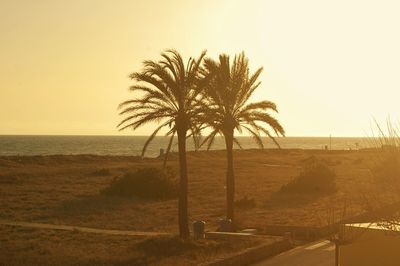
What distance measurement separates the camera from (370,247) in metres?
14.6

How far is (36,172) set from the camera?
58750mm

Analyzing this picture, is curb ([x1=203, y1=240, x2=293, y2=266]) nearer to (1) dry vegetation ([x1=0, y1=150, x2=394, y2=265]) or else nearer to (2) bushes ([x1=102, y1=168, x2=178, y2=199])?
(1) dry vegetation ([x1=0, y1=150, x2=394, y2=265])

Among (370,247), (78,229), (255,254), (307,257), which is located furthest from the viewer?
(78,229)

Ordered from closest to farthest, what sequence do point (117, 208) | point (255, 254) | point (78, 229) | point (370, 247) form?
point (370, 247), point (255, 254), point (78, 229), point (117, 208)

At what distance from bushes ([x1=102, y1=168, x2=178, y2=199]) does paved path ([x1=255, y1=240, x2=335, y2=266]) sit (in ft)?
69.7

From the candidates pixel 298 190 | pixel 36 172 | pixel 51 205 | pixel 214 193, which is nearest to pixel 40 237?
pixel 51 205

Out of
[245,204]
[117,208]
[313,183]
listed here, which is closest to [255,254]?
[117,208]

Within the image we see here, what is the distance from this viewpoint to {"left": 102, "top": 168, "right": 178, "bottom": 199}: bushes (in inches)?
1745

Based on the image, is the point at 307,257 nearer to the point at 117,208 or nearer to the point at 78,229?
the point at 78,229

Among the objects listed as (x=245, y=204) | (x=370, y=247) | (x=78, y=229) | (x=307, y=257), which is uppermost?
(x=370, y=247)

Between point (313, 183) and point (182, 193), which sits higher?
point (182, 193)

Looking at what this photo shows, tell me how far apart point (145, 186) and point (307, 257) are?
2433cm

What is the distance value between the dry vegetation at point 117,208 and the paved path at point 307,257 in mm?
1767

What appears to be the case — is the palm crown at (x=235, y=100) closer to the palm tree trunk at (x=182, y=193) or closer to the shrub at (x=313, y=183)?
the palm tree trunk at (x=182, y=193)
